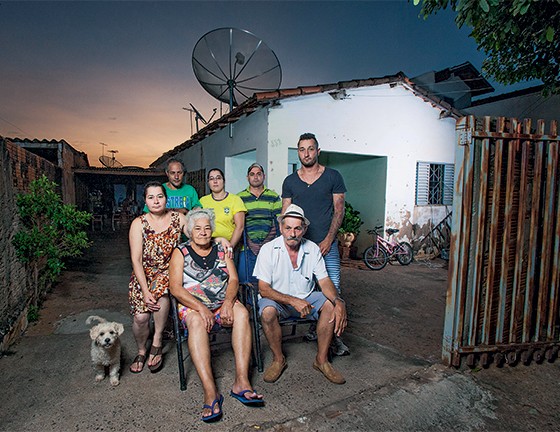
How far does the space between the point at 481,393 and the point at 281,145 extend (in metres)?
5.16

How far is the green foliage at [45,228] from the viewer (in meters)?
3.98

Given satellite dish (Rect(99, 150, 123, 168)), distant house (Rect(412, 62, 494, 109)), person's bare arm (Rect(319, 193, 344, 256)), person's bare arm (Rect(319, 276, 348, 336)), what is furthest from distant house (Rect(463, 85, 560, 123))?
satellite dish (Rect(99, 150, 123, 168))

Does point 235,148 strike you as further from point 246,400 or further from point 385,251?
point 246,400

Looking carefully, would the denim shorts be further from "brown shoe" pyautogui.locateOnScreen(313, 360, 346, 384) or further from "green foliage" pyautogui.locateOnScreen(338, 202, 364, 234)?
"green foliage" pyautogui.locateOnScreen(338, 202, 364, 234)

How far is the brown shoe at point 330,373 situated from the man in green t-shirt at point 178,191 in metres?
2.09

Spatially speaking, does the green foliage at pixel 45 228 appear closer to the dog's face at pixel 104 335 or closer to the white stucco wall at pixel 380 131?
the dog's face at pixel 104 335

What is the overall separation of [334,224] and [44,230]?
3.88 meters

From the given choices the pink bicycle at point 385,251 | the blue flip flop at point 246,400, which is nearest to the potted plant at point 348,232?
the pink bicycle at point 385,251

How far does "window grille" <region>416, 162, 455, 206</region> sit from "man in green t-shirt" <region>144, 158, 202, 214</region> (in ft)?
20.7

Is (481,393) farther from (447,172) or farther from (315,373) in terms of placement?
(447,172)

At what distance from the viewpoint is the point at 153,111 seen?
12.4 metres

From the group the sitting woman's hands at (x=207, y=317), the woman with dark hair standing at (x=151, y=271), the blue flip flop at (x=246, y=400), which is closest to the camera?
the blue flip flop at (x=246, y=400)

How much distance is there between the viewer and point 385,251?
730 cm

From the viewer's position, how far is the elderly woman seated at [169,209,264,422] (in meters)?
2.31
